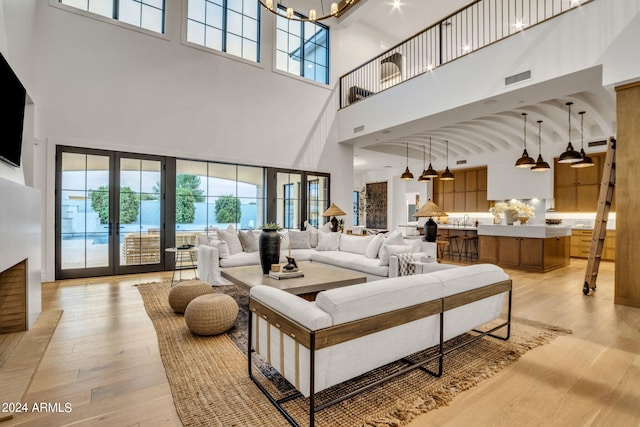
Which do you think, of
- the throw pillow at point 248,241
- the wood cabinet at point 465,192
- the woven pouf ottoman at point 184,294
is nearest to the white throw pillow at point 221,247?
the throw pillow at point 248,241

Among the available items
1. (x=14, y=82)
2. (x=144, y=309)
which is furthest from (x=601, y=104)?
(x=14, y=82)

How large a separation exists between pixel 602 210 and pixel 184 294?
19.4ft

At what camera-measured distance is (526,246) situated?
666 cm

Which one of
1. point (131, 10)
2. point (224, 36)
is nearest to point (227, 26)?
point (224, 36)

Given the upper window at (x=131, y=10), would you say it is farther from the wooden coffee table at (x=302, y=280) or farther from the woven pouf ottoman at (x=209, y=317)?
the woven pouf ottoman at (x=209, y=317)

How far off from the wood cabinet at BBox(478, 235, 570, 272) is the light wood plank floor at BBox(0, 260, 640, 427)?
Result: 271 cm

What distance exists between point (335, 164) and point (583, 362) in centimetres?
716

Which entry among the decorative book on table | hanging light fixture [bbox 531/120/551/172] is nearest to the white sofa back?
the decorative book on table

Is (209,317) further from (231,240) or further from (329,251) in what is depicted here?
(329,251)

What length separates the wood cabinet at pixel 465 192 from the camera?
10.5 meters

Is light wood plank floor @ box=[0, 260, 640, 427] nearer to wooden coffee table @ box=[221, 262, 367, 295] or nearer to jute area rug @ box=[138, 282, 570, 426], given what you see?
jute area rug @ box=[138, 282, 570, 426]

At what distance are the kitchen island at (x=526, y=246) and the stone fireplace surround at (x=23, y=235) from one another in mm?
7945

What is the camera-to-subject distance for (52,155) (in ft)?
17.5

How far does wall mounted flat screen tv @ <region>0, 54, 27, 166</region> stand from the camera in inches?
108
